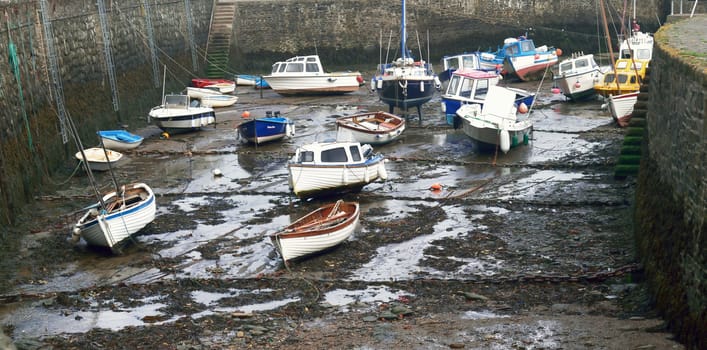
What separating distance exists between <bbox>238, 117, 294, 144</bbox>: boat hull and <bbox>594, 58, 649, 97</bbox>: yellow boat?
405 inches

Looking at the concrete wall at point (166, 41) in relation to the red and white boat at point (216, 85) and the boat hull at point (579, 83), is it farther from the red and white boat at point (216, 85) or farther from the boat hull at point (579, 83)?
the boat hull at point (579, 83)

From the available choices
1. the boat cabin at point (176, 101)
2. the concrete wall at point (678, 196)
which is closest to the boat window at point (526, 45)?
the boat cabin at point (176, 101)

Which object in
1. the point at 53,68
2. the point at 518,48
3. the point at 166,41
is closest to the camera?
the point at 53,68

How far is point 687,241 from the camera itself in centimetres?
1149

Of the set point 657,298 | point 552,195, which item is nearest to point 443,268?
point 657,298

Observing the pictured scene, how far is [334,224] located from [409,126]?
40.6ft

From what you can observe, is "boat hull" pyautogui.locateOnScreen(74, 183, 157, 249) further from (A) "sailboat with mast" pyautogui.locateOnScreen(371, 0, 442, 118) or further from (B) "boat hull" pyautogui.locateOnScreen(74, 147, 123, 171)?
(A) "sailboat with mast" pyautogui.locateOnScreen(371, 0, 442, 118)

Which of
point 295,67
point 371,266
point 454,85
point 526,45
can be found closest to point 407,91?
point 454,85

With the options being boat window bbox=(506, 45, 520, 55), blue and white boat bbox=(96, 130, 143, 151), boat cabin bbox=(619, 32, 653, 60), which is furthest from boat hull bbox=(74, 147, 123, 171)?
boat window bbox=(506, 45, 520, 55)

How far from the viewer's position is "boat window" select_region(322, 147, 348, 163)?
20.1m

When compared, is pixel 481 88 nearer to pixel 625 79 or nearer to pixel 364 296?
pixel 625 79

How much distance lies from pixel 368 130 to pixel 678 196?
44.7 feet

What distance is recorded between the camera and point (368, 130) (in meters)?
25.5

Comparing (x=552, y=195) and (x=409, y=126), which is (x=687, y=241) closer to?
(x=552, y=195)
